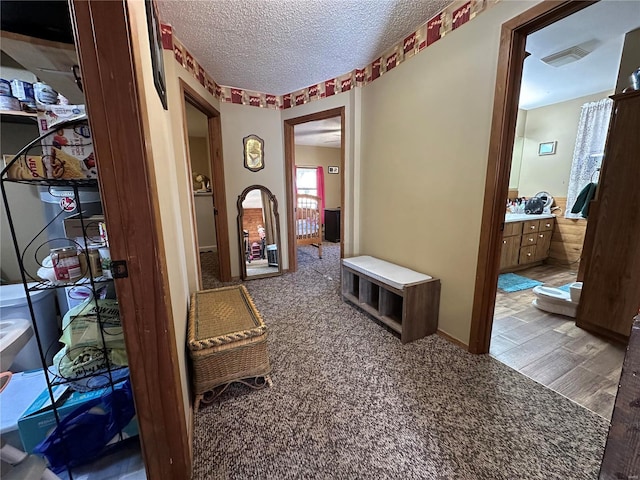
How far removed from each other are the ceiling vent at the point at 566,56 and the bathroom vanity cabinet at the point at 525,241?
1.65 metres

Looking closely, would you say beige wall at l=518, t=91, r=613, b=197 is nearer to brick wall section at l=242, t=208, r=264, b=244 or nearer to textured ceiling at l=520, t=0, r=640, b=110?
textured ceiling at l=520, t=0, r=640, b=110

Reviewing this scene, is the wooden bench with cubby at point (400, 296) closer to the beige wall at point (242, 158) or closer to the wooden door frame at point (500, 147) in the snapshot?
the wooden door frame at point (500, 147)

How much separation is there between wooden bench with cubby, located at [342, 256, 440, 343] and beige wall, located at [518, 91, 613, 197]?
3.38 metres

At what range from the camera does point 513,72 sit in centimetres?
149

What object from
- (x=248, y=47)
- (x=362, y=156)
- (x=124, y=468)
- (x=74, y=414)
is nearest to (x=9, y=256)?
(x=74, y=414)

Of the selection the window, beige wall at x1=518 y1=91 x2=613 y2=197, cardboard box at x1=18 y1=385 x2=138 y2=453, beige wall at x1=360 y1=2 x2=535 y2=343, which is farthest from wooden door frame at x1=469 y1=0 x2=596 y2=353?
the window

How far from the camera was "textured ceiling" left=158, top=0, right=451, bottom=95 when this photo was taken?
171cm

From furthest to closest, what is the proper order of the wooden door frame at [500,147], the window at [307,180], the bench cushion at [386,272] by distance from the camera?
the window at [307,180], the bench cushion at [386,272], the wooden door frame at [500,147]

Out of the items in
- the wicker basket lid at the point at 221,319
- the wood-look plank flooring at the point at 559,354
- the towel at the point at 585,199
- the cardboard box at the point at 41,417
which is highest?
the towel at the point at 585,199

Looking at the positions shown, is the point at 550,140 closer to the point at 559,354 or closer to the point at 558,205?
the point at 558,205

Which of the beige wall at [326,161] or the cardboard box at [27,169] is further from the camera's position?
the beige wall at [326,161]

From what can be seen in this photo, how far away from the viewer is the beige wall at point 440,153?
5.39 feet

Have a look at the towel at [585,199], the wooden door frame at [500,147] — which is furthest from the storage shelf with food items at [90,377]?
the towel at [585,199]

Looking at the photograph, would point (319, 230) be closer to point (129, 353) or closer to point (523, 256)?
point (523, 256)
